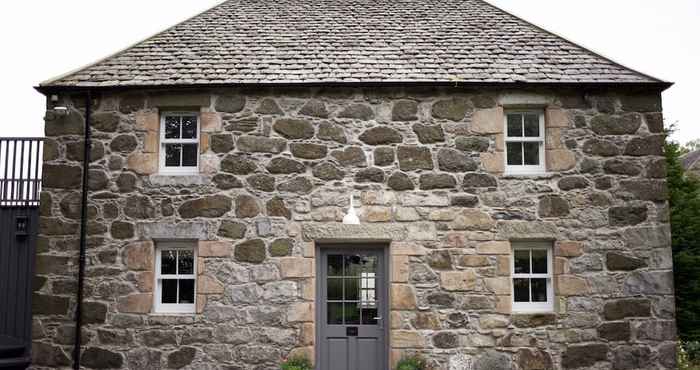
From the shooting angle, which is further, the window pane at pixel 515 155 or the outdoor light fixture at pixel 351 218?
the window pane at pixel 515 155

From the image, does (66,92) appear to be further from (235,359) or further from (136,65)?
(235,359)

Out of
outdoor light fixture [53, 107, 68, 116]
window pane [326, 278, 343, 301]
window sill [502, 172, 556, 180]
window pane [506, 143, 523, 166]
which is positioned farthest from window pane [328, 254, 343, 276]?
outdoor light fixture [53, 107, 68, 116]

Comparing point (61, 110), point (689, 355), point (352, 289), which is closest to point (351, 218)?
point (352, 289)

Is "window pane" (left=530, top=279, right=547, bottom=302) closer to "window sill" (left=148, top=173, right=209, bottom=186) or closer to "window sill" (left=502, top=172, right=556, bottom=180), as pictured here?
"window sill" (left=502, top=172, right=556, bottom=180)

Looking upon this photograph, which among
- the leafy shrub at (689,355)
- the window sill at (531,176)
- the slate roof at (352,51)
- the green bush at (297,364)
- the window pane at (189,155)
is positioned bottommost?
the leafy shrub at (689,355)

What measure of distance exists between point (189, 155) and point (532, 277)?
5437mm

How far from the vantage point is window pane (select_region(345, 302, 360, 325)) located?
805 cm

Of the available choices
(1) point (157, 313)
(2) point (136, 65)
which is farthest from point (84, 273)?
(2) point (136, 65)

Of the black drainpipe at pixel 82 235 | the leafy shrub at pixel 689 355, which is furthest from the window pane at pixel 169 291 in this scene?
the leafy shrub at pixel 689 355

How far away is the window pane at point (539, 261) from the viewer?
808 cm

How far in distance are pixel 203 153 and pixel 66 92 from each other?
2.35m

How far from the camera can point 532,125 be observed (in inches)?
328

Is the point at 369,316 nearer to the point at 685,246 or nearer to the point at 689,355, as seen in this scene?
the point at 689,355

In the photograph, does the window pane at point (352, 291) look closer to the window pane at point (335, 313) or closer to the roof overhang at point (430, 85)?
the window pane at point (335, 313)
